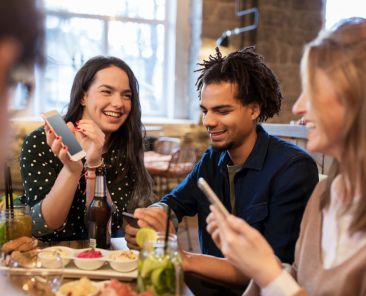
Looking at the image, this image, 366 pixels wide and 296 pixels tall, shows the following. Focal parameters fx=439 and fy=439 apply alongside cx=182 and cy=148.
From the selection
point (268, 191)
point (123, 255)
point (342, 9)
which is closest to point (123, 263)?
point (123, 255)

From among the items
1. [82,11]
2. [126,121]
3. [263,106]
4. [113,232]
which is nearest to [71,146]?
[113,232]

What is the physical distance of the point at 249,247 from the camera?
914mm

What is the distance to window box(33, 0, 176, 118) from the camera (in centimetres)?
502

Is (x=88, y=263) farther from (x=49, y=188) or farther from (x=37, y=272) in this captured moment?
(x=49, y=188)

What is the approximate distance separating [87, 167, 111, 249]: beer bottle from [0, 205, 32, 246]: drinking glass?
19cm

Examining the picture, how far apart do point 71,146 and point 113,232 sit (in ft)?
1.57

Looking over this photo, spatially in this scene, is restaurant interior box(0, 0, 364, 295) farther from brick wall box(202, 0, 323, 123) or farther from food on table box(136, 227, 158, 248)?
food on table box(136, 227, 158, 248)

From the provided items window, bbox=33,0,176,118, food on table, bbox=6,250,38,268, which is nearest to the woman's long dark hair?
food on table, bbox=6,250,38,268

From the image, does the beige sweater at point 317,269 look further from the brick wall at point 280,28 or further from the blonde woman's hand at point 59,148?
the brick wall at point 280,28

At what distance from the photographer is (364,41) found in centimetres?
98

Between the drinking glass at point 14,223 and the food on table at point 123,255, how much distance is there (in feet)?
0.99

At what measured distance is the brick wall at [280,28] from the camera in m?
5.04

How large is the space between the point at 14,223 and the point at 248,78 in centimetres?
98

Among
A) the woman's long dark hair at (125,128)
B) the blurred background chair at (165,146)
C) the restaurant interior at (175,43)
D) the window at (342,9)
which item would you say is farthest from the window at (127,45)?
the woman's long dark hair at (125,128)
